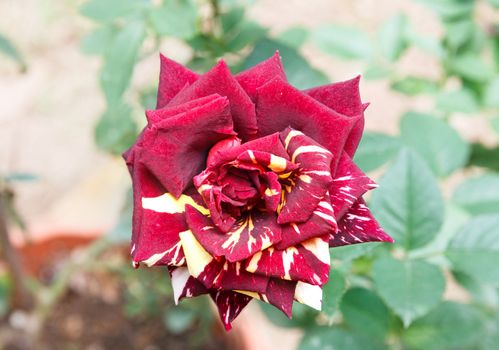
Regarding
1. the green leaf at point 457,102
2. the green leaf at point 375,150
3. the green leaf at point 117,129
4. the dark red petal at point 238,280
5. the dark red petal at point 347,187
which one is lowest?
the green leaf at point 117,129

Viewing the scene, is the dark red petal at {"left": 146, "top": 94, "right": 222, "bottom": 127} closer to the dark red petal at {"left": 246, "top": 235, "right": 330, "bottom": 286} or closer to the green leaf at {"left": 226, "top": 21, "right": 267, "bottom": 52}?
the dark red petal at {"left": 246, "top": 235, "right": 330, "bottom": 286}

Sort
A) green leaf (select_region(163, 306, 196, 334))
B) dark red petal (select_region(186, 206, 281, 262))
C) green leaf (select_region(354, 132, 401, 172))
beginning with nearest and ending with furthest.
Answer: dark red petal (select_region(186, 206, 281, 262)) → green leaf (select_region(354, 132, 401, 172)) → green leaf (select_region(163, 306, 196, 334))

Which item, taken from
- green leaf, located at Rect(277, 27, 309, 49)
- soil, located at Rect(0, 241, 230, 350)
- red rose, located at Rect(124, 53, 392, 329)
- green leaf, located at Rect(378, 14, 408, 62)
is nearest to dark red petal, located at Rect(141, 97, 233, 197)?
red rose, located at Rect(124, 53, 392, 329)

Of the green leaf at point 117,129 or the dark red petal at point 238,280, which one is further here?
the green leaf at point 117,129

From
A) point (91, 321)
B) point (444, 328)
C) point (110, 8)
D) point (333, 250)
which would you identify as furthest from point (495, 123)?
point (91, 321)

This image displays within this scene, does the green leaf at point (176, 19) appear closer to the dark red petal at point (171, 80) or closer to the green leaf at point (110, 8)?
the green leaf at point (110, 8)

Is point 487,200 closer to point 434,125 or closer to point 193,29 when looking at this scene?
point 434,125

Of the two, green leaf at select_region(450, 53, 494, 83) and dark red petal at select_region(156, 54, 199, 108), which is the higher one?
dark red petal at select_region(156, 54, 199, 108)

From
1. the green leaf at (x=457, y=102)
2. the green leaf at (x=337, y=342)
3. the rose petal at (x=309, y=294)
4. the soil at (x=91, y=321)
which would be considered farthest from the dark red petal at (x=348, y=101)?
the soil at (x=91, y=321)
